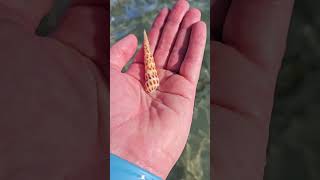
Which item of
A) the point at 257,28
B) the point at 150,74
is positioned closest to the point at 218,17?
the point at 257,28

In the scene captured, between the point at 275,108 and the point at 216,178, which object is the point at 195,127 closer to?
the point at 216,178

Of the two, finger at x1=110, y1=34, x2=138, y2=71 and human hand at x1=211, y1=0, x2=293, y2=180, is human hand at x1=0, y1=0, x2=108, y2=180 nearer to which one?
finger at x1=110, y1=34, x2=138, y2=71

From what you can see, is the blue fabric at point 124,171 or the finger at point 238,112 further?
the finger at point 238,112

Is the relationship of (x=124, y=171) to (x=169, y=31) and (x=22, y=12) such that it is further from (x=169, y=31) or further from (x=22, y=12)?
(x=22, y=12)

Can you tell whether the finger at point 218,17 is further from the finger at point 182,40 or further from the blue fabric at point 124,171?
the blue fabric at point 124,171

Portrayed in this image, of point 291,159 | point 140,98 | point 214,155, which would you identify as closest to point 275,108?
point 291,159

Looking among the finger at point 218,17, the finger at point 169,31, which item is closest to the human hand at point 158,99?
the finger at point 169,31
